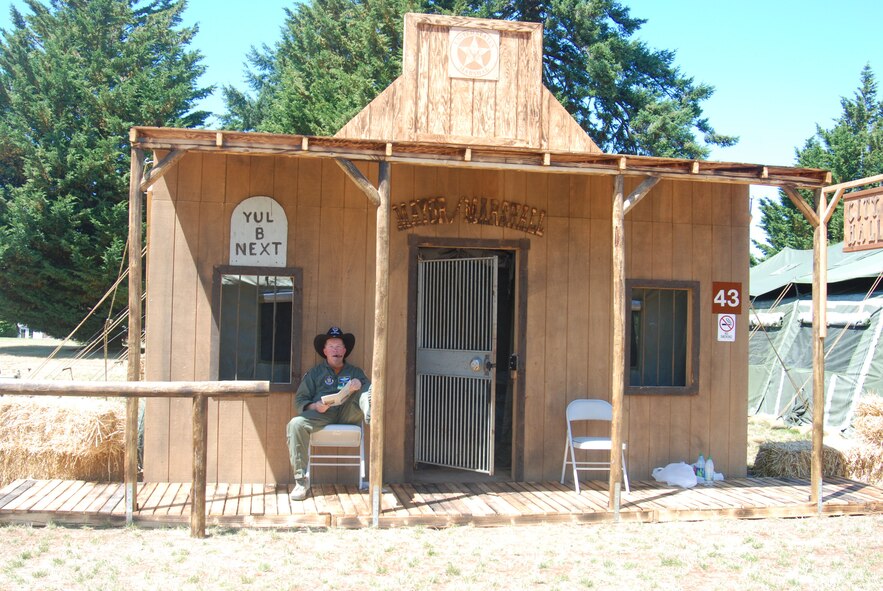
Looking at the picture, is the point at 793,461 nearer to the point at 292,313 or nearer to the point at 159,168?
the point at 292,313

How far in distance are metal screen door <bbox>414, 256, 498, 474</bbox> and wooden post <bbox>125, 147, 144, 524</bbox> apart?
2.49m

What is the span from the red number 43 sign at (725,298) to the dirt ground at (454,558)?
2.28m

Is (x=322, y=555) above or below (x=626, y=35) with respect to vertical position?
below

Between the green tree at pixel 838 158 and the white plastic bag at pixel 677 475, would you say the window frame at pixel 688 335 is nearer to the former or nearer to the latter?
the white plastic bag at pixel 677 475

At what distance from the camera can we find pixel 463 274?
7.30 m

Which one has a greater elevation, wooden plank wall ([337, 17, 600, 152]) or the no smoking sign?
wooden plank wall ([337, 17, 600, 152])

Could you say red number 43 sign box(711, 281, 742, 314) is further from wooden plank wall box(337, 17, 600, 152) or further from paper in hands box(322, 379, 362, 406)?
paper in hands box(322, 379, 362, 406)

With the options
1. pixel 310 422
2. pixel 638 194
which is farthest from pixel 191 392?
pixel 638 194

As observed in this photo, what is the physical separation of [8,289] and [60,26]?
7.77m

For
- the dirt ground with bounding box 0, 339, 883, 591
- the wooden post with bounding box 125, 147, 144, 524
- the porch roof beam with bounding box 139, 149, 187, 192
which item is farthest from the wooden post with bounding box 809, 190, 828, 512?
the wooden post with bounding box 125, 147, 144, 524

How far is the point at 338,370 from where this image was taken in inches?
261

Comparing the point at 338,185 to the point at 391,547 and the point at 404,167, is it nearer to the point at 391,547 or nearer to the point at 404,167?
the point at 404,167

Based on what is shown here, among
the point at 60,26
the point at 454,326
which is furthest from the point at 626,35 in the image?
the point at 454,326

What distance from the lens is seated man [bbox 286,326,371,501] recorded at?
6332 millimetres
